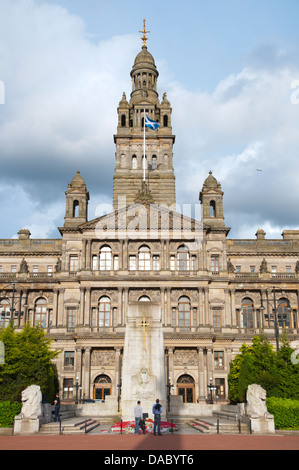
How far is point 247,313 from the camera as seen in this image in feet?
196

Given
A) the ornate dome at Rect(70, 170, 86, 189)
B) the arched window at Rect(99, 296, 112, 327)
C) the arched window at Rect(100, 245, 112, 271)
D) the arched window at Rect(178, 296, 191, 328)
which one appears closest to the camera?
the arched window at Rect(99, 296, 112, 327)

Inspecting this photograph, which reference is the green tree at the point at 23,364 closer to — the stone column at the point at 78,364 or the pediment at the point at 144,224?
the stone column at the point at 78,364

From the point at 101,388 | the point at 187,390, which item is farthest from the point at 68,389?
the point at 187,390

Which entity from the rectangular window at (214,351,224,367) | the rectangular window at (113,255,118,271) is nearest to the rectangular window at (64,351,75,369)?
the rectangular window at (113,255,118,271)

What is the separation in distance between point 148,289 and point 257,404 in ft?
103

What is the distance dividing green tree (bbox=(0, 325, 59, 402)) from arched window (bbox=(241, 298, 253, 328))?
2730 cm

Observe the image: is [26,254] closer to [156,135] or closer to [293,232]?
[156,135]

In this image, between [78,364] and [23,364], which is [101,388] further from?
[23,364]

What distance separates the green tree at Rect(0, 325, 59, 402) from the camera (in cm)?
3117

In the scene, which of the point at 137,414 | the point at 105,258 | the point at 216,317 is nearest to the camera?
the point at 137,414

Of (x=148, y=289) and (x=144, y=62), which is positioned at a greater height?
(x=144, y=62)

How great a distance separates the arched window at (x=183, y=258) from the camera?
191ft

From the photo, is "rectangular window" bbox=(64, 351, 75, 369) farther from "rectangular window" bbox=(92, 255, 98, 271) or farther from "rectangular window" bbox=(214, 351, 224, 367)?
"rectangular window" bbox=(214, 351, 224, 367)
